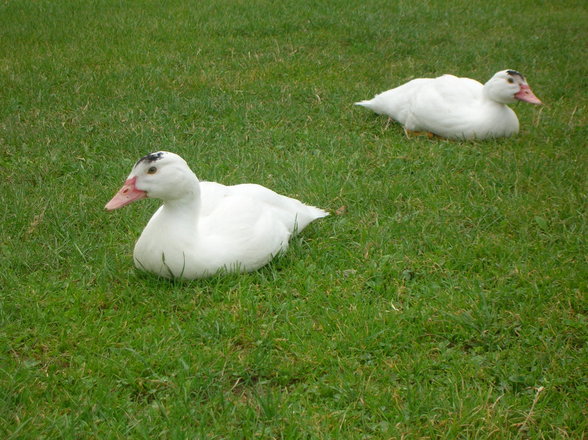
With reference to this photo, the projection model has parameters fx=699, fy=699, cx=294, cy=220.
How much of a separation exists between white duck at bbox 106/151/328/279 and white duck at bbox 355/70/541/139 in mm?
2610

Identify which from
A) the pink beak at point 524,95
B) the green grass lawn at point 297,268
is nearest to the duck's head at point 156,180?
the green grass lawn at point 297,268

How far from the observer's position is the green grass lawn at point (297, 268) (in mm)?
3053


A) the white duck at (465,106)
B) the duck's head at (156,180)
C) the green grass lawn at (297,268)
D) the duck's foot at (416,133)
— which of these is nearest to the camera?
the green grass lawn at (297,268)

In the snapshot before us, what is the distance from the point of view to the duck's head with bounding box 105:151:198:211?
3.80 meters

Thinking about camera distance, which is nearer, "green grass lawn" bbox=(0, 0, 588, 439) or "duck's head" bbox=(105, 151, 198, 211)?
"green grass lawn" bbox=(0, 0, 588, 439)

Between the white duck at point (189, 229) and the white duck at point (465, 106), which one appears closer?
the white duck at point (189, 229)

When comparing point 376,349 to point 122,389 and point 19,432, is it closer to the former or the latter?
point 122,389

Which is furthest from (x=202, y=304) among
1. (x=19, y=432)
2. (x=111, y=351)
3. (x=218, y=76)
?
(x=218, y=76)

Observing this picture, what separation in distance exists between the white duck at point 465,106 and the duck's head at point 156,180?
3.07 metres

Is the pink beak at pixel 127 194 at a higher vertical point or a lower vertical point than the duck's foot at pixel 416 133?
higher

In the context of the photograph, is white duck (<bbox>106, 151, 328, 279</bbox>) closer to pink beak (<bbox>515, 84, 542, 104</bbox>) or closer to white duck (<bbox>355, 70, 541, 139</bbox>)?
white duck (<bbox>355, 70, 541, 139</bbox>)

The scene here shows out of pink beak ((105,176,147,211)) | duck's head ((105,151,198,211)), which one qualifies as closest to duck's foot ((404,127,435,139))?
duck's head ((105,151,198,211))

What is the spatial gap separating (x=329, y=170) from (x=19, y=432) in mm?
3309

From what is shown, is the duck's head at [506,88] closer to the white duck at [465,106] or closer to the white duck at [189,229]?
the white duck at [465,106]
